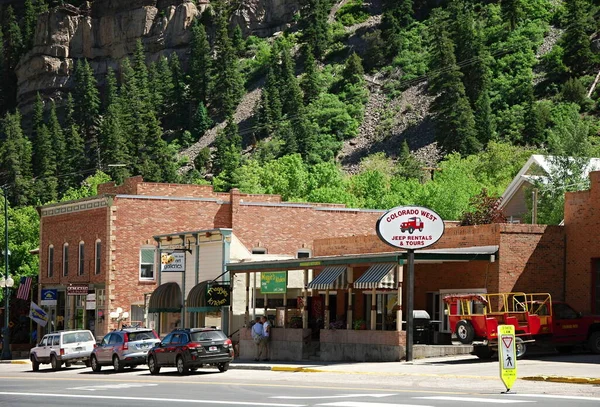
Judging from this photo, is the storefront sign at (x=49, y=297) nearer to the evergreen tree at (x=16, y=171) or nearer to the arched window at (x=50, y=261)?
the arched window at (x=50, y=261)

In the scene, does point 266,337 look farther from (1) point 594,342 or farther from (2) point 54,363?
(1) point 594,342

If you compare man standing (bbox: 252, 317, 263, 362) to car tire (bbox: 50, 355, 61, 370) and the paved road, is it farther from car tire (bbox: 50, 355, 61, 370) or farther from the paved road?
car tire (bbox: 50, 355, 61, 370)

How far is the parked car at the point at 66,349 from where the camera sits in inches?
1924

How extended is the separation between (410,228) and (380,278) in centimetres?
257

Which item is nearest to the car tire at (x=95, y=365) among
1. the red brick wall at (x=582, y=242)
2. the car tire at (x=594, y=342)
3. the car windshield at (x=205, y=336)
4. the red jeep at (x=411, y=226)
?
the car windshield at (x=205, y=336)

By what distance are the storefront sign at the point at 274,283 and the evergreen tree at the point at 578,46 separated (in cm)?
14007

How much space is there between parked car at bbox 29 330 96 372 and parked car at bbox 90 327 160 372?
294cm

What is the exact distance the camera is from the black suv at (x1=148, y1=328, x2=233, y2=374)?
40156 mm

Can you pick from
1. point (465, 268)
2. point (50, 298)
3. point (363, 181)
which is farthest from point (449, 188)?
point (465, 268)

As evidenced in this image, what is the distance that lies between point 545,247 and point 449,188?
66844 millimetres

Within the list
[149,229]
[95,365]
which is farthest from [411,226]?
[149,229]

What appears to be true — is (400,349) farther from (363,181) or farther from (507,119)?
(507,119)

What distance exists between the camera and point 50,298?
2776 inches

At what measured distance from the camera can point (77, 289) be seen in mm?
66750
